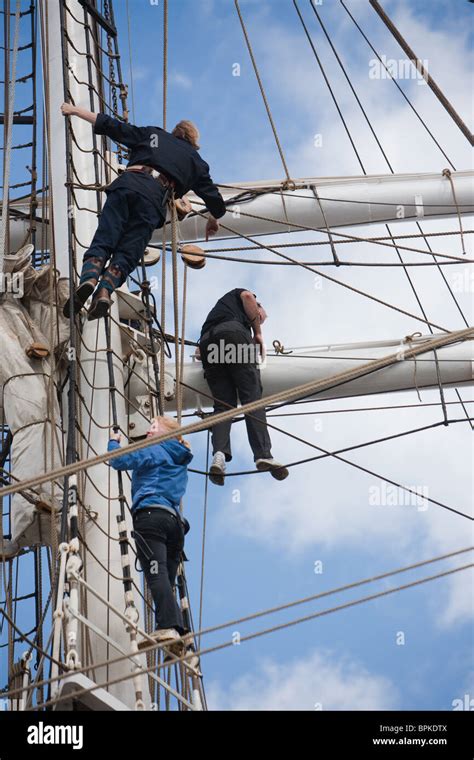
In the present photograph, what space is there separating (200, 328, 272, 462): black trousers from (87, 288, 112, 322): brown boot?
1.16 metres

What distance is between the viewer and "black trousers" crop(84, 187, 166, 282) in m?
7.95

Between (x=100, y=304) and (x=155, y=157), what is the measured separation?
97 centimetres

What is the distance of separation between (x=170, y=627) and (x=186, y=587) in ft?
4.36

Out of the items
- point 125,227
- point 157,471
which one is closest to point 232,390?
point 125,227

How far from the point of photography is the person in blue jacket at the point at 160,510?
22.7 feet

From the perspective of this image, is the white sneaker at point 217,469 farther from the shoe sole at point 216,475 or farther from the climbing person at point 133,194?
the climbing person at point 133,194

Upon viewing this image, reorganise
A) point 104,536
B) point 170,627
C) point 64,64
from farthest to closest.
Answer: point 64,64, point 104,536, point 170,627

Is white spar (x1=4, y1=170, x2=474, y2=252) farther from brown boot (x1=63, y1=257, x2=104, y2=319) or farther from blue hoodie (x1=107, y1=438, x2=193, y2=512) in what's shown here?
blue hoodie (x1=107, y1=438, x2=193, y2=512)

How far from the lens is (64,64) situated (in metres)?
9.57

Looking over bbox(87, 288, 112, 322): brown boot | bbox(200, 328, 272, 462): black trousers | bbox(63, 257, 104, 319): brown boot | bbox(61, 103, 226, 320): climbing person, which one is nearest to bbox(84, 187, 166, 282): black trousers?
bbox(61, 103, 226, 320): climbing person
